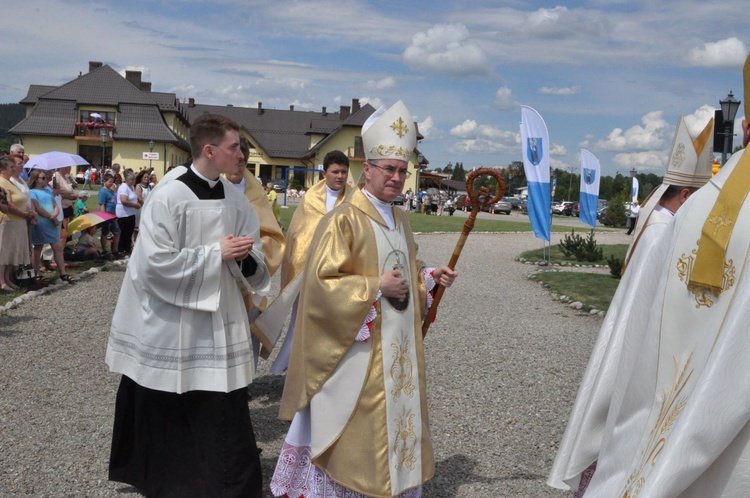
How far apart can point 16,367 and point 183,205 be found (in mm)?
4249

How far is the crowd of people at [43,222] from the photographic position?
1080cm

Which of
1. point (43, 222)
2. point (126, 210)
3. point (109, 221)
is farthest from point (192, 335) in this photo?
point (109, 221)

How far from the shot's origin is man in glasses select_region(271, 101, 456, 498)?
4.09 m

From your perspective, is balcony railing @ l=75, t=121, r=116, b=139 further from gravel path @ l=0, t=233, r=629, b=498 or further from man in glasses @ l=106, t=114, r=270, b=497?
man in glasses @ l=106, t=114, r=270, b=497

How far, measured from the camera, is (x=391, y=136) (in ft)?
14.5

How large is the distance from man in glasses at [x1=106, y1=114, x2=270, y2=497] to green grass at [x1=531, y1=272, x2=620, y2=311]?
27.8 ft

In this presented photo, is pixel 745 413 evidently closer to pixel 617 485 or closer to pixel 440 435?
pixel 617 485

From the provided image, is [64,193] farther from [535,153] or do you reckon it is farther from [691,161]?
[691,161]

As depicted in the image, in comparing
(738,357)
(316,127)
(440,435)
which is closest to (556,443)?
(440,435)

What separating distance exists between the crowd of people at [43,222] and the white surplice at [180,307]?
711 centimetres

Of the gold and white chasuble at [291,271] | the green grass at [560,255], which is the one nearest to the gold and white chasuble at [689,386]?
the gold and white chasuble at [291,271]

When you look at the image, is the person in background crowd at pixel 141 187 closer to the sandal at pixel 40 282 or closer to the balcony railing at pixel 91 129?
the sandal at pixel 40 282

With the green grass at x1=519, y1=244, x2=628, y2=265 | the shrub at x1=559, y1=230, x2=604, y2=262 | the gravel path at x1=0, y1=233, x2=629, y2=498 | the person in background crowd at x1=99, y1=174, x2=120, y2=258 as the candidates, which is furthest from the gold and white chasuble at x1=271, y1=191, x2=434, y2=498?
the shrub at x1=559, y1=230, x2=604, y2=262

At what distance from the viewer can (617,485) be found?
254 cm
